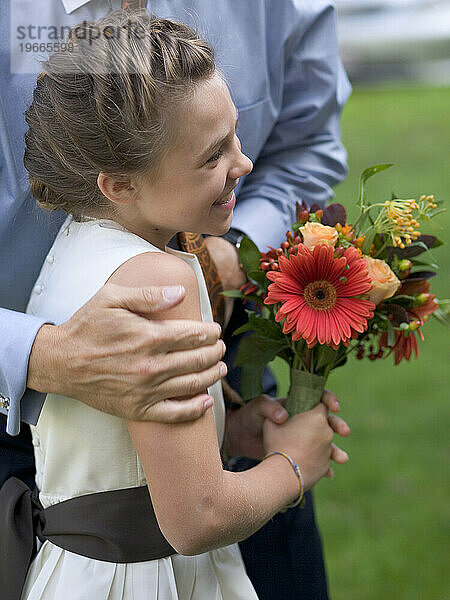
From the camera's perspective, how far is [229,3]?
48.7 inches

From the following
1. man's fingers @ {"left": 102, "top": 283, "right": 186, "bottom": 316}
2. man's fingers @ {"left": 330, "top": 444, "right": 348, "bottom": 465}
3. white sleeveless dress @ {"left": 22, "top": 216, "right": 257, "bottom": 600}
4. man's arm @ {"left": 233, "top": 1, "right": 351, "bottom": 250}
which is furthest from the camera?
man's arm @ {"left": 233, "top": 1, "right": 351, "bottom": 250}

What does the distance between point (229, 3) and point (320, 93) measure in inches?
13.3

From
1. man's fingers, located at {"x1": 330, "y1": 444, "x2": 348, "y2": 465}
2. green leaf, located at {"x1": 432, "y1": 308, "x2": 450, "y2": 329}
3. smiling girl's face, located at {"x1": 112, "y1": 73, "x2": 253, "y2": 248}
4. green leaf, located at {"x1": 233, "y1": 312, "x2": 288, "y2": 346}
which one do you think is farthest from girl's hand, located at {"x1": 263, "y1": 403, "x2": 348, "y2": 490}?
smiling girl's face, located at {"x1": 112, "y1": 73, "x2": 253, "y2": 248}

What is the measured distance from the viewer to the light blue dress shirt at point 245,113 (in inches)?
42.8

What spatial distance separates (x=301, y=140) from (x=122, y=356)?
698mm

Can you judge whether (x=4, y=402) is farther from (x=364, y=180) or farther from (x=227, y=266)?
(x=364, y=180)

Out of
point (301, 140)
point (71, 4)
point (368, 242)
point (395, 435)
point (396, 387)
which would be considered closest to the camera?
point (71, 4)

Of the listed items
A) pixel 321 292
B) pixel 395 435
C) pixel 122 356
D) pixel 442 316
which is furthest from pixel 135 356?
pixel 395 435

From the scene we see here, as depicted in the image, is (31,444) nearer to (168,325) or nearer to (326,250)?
(168,325)

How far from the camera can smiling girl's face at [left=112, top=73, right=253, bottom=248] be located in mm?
1024

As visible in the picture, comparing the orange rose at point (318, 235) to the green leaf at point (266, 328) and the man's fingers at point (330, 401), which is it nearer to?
the green leaf at point (266, 328)

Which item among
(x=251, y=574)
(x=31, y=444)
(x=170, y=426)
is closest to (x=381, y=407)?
(x=251, y=574)

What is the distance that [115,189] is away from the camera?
1.06 m

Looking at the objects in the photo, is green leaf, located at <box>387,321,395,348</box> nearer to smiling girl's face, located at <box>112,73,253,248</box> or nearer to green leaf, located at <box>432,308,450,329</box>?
green leaf, located at <box>432,308,450,329</box>
